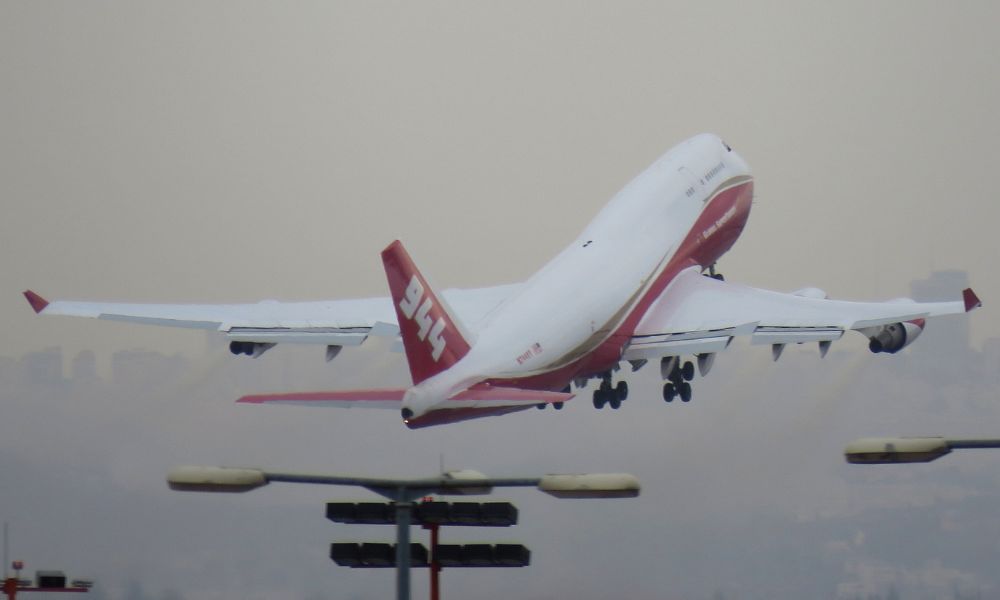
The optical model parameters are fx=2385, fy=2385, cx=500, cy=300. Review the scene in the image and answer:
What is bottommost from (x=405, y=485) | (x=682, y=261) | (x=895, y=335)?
(x=405, y=485)

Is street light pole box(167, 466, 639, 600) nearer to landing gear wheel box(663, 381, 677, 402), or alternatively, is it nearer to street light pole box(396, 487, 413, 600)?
street light pole box(396, 487, 413, 600)

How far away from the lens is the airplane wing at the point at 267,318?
89312mm

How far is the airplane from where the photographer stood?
77.4 m

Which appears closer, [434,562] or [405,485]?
[405,485]

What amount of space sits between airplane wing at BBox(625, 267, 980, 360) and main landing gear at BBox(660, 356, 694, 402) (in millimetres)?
2333

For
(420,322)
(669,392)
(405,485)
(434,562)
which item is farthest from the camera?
(669,392)

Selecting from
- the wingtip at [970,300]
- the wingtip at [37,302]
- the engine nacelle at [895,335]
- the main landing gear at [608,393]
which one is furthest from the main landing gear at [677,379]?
the wingtip at [37,302]

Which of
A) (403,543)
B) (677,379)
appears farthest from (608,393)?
(403,543)

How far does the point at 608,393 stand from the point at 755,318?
6.63 metres

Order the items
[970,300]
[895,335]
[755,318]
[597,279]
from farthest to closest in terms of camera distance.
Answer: [895,335] → [755,318] → [597,279] → [970,300]

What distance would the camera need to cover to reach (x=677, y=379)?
93.9m

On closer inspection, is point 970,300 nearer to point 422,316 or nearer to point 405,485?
point 422,316

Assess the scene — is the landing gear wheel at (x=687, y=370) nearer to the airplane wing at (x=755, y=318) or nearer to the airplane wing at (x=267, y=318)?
the airplane wing at (x=755, y=318)

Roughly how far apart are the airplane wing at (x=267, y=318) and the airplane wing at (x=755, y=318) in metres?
5.91
